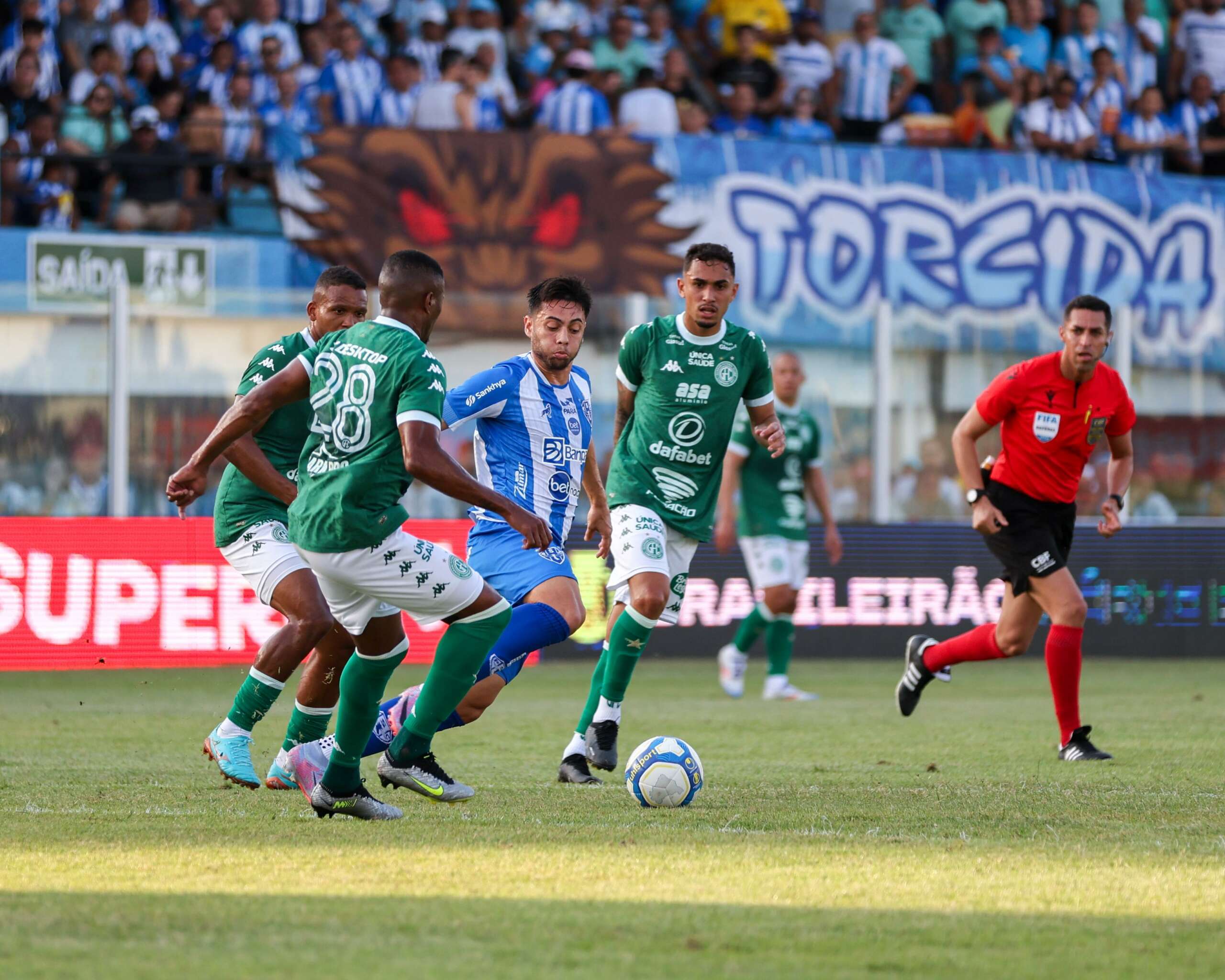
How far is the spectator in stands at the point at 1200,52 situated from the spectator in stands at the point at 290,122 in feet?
30.6

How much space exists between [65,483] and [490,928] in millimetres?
10611

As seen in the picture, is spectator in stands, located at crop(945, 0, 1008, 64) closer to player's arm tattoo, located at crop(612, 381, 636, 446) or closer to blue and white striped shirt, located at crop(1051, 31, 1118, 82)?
blue and white striped shirt, located at crop(1051, 31, 1118, 82)

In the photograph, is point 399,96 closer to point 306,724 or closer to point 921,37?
point 921,37

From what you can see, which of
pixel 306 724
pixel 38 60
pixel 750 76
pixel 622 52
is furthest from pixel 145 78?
pixel 306 724

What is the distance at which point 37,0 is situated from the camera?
55.2 ft

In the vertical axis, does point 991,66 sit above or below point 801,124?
above

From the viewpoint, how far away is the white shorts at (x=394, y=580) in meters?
5.66

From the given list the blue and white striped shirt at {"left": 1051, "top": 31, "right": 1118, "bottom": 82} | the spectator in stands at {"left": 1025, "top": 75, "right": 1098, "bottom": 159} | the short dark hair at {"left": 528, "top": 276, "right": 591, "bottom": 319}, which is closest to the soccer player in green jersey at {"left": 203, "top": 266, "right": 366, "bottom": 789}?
the short dark hair at {"left": 528, "top": 276, "right": 591, "bottom": 319}

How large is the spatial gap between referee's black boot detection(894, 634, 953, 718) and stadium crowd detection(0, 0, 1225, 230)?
28.9ft

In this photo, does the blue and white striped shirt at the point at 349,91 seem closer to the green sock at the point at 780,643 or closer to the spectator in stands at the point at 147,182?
the spectator in stands at the point at 147,182

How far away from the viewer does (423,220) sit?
16.5 meters

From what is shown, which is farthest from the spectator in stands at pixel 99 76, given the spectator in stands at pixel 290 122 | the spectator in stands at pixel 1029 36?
the spectator in stands at pixel 1029 36

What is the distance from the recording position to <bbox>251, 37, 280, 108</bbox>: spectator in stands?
1700cm

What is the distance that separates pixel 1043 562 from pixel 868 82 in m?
11.6
